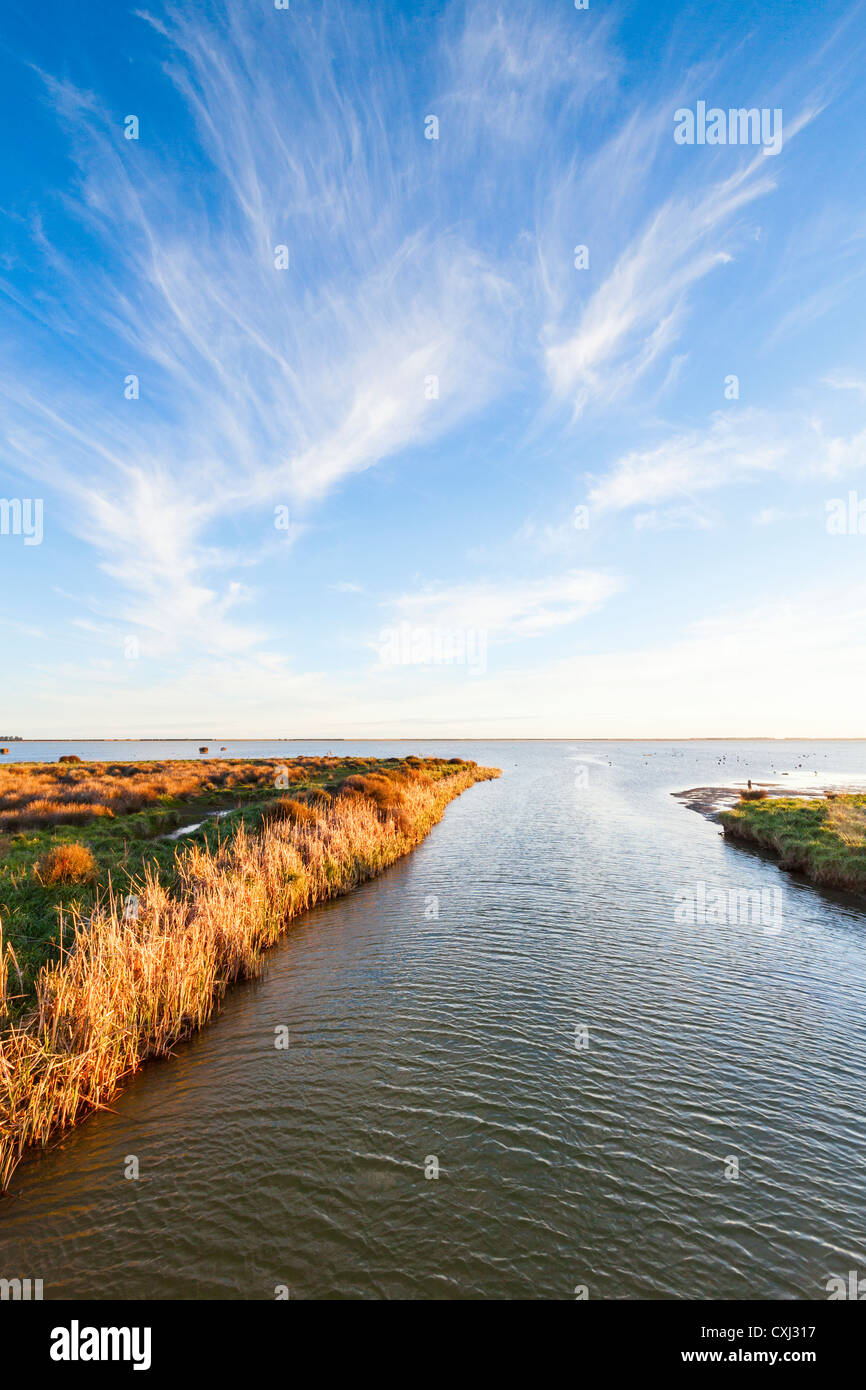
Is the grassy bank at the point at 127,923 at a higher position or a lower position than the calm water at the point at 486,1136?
higher

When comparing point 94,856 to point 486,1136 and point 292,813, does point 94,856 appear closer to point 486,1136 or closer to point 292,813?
point 292,813

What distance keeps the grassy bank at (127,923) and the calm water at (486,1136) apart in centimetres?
74

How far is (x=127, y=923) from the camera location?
11672 mm

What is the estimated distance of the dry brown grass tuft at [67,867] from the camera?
16.4 metres

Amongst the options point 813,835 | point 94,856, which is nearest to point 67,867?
point 94,856

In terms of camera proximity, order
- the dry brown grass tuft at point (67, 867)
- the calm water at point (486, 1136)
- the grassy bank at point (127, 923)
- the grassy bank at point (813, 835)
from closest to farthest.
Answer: the calm water at point (486, 1136) < the grassy bank at point (127, 923) < the dry brown grass tuft at point (67, 867) < the grassy bank at point (813, 835)

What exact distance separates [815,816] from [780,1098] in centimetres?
3247

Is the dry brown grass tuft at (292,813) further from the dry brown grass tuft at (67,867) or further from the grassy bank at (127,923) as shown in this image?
the dry brown grass tuft at (67,867)

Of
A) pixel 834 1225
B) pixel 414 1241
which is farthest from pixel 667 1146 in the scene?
pixel 414 1241

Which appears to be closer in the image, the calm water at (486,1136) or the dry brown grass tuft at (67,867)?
the calm water at (486,1136)

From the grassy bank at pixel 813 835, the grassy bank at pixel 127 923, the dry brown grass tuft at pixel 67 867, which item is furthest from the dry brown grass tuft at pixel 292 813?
the grassy bank at pixel 813 835

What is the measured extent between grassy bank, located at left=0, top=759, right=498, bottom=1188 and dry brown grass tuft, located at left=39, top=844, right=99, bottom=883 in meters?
0.04

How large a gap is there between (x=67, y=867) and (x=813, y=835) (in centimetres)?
3583

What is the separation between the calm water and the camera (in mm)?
6211
